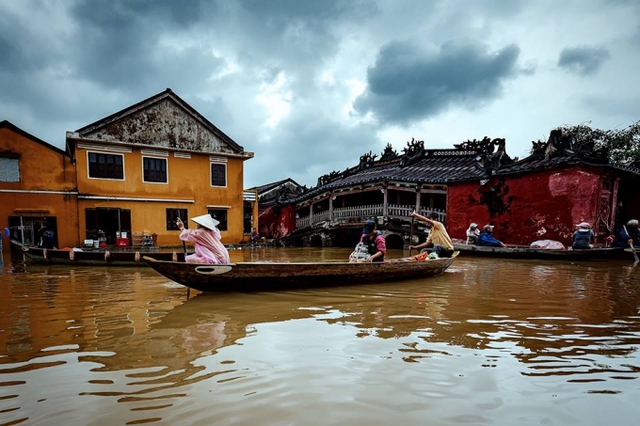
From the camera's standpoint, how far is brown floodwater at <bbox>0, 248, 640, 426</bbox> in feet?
7.24

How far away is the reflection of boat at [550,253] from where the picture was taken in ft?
34.9

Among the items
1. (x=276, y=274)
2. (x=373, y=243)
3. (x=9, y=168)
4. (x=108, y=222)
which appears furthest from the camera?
(x=108, y=222)

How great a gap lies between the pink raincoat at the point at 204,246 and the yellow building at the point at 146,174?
40.9ft

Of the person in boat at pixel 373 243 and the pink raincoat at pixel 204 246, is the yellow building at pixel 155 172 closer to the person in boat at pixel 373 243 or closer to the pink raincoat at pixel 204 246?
the pink raincoat at pixel 204 246

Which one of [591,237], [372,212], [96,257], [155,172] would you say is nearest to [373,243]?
[96,257]

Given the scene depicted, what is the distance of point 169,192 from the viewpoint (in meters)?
17.5

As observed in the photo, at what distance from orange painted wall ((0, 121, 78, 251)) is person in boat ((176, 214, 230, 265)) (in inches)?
523

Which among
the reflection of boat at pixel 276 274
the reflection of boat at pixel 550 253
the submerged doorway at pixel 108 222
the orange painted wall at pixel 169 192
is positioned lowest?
the reflection of boat at pixel 550 253

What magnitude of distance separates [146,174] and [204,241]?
1340cm

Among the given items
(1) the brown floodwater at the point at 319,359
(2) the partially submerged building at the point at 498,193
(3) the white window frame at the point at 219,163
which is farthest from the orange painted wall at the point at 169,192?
(1) the brown floodwater at the point at 319,359

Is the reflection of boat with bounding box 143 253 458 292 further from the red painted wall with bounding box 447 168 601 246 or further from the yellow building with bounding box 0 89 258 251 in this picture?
the yellow building with bounding box 0 89 258 251

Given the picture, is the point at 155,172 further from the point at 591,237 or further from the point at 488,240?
the point at 591,237

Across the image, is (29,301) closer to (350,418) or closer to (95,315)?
(95,315)

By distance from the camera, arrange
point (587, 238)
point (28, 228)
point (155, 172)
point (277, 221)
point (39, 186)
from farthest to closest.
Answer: point (277, 221) → point (155, 172) → point (39, 186) → point (28, 228) → point (587, 238)
